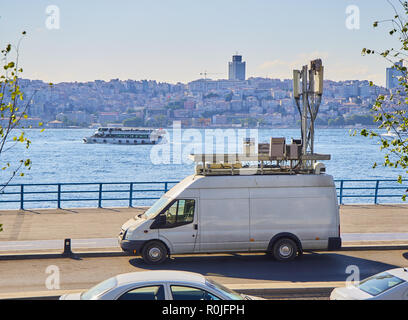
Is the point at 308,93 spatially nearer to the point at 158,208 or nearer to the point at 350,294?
the point at 158,208

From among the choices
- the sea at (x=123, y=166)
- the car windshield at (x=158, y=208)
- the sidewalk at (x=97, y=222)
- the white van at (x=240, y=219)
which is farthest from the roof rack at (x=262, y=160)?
the sea at (x=123, y=166)

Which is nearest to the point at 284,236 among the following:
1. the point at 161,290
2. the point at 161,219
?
the point at 161,219

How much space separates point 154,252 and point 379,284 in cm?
627

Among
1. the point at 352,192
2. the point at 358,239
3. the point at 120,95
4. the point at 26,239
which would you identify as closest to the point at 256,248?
the point at 358,239

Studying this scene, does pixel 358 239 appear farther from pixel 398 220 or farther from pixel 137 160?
pixel 137 160

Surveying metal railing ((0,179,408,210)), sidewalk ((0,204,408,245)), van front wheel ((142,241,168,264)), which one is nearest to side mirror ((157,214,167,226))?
van front wheel ((142,241,168,264))

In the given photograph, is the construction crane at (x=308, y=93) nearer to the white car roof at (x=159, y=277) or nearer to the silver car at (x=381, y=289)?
the silver car at (x=381, y=289)

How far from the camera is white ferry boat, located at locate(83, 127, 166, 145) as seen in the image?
127688mm

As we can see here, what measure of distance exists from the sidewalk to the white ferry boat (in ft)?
345

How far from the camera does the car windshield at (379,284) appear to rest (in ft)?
29.6

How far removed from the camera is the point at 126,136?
5084 inches

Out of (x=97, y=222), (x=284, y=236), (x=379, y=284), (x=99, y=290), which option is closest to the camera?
(x=99, y=290)

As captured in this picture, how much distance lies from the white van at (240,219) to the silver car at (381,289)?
4.93m

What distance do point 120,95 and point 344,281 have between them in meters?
181
